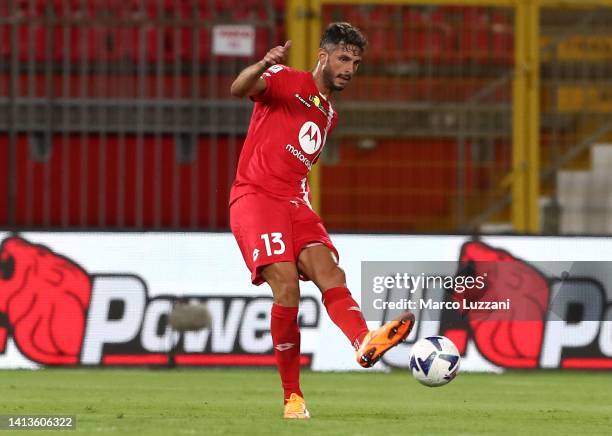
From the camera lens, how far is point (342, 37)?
250 inches

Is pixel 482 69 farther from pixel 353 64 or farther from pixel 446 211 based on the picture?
pixel 353 64

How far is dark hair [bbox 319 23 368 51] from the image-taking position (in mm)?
6363

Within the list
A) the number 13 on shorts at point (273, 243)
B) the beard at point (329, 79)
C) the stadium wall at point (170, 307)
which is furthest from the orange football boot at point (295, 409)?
the stadium wall at point (170, 307)

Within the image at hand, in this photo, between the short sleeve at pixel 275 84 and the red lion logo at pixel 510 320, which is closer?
the short sleeve at pixel 275 84

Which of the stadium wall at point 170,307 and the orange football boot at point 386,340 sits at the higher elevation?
the orange football boot at point 386,340

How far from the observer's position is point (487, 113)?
39.7 feet

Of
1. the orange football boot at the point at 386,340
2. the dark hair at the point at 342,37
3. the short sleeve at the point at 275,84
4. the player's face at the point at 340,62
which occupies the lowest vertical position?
the orange football boot at the point at 386,340

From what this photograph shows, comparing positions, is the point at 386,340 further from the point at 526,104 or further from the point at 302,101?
the point at 526,104

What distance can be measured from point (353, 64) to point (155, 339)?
428cm

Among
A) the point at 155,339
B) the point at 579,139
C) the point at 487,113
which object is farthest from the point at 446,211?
the point at 155,339

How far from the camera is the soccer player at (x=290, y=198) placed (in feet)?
20.8

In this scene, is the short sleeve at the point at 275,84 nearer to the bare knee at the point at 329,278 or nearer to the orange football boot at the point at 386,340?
the bare knee at the point at 329,278

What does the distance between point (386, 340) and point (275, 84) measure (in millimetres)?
1343

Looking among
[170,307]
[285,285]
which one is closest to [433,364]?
[285,285]
